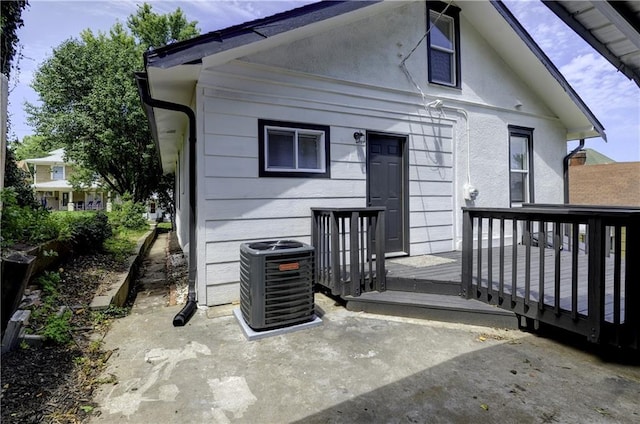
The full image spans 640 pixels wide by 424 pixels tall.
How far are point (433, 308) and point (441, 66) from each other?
4.57 meters

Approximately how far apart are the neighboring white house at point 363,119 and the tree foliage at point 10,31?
7.27 ft

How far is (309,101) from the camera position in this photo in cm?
463

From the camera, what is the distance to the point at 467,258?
11.9 ft

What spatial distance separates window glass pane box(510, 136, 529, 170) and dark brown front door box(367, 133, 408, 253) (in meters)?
2.96

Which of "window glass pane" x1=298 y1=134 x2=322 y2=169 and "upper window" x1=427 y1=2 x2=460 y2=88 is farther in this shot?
"upper window" x1=427 y1=2 x2=460 y2=88

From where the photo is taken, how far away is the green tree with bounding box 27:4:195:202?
1405 centimetres

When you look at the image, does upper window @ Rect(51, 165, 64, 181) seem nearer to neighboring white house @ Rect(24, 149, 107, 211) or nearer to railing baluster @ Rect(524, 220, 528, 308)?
neighboring white house @ Rect(24, 149, 107, 211)

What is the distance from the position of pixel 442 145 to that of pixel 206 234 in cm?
419

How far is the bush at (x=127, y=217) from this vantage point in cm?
1033

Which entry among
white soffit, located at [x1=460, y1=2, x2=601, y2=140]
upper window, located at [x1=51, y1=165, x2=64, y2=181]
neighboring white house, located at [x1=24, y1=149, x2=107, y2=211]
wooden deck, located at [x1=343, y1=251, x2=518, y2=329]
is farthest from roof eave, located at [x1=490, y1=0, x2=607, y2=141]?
upper window, located at [x1=51, y1=165, x2=64, y2=181]

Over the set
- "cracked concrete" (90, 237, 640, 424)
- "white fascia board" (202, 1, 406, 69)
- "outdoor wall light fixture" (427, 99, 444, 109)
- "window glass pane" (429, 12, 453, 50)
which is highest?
"window glass pane" (429, 12, 453, 50)

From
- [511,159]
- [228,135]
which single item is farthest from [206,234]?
[511,159]

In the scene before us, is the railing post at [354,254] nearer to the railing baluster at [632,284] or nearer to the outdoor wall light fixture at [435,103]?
the railing baluster at [632,284]

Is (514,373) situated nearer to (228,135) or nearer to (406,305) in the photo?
(406,305)
